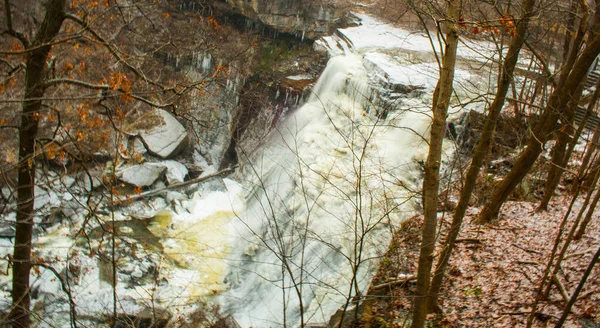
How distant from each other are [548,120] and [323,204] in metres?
4.87

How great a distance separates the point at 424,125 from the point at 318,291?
4.93 metres

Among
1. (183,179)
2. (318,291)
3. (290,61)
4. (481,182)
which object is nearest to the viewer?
(318,291)

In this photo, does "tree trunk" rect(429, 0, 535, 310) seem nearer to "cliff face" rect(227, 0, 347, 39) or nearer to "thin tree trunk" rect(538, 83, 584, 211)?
"thin tree trunk" rect(538, 83, 584, 211)

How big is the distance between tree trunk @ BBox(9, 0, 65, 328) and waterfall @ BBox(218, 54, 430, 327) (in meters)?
2.42

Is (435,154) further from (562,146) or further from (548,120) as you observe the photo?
(562,146)

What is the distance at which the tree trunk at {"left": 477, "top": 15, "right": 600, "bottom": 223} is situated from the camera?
512 centimetres

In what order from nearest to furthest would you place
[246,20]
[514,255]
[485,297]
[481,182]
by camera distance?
[485,297] → [514,255] → [481,182] → [246,20]

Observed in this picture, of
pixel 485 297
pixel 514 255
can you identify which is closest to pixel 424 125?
pixel 514 255

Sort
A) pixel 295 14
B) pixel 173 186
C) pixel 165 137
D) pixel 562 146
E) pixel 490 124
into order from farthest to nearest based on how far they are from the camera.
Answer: pixel 295 14 → pixel 165 137 → pixel 173 186 → pixel 562 146 → pixel 490 124

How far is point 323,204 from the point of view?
9750mm

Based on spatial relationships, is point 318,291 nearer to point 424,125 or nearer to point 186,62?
point 424,125

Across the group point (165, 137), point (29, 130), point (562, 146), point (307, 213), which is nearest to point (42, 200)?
point (165, 137)

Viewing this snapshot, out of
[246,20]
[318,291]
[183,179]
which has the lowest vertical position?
[183,179]

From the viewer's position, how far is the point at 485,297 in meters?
5.84
